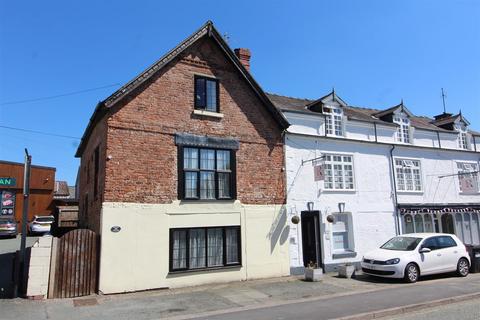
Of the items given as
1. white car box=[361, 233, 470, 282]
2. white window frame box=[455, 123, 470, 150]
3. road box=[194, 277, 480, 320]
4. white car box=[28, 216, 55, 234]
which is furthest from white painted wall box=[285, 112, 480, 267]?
white car box=[28, 216, 55, 234]

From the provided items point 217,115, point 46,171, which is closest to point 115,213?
point 217,115

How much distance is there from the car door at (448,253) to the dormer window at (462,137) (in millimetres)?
9545

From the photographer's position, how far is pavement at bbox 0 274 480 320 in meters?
9.98

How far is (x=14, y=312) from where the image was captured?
10.1 meters

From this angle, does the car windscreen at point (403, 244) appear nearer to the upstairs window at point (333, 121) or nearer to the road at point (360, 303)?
the road at point (360, 303)

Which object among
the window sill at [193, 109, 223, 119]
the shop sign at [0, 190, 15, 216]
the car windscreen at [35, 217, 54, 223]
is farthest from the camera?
the shop sign at [0, 190, 15, 216]

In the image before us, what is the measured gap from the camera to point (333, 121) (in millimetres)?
18984

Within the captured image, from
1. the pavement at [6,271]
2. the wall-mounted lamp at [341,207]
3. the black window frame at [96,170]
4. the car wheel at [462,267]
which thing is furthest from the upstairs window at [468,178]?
the pavement at [6,271]

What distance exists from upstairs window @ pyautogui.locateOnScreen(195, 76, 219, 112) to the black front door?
5.93 m

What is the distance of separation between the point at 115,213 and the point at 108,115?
330 centimetres

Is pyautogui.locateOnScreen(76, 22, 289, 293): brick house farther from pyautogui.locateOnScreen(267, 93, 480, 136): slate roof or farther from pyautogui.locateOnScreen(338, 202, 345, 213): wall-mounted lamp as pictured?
pyautogui.locateOnScreen(338, 202, 345, 213): wall-mounted lamp

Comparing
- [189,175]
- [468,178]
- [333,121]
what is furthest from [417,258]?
[468,178]

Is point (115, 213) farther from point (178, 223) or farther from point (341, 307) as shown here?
point (341, 307)

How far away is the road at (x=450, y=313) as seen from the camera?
31.0ft
